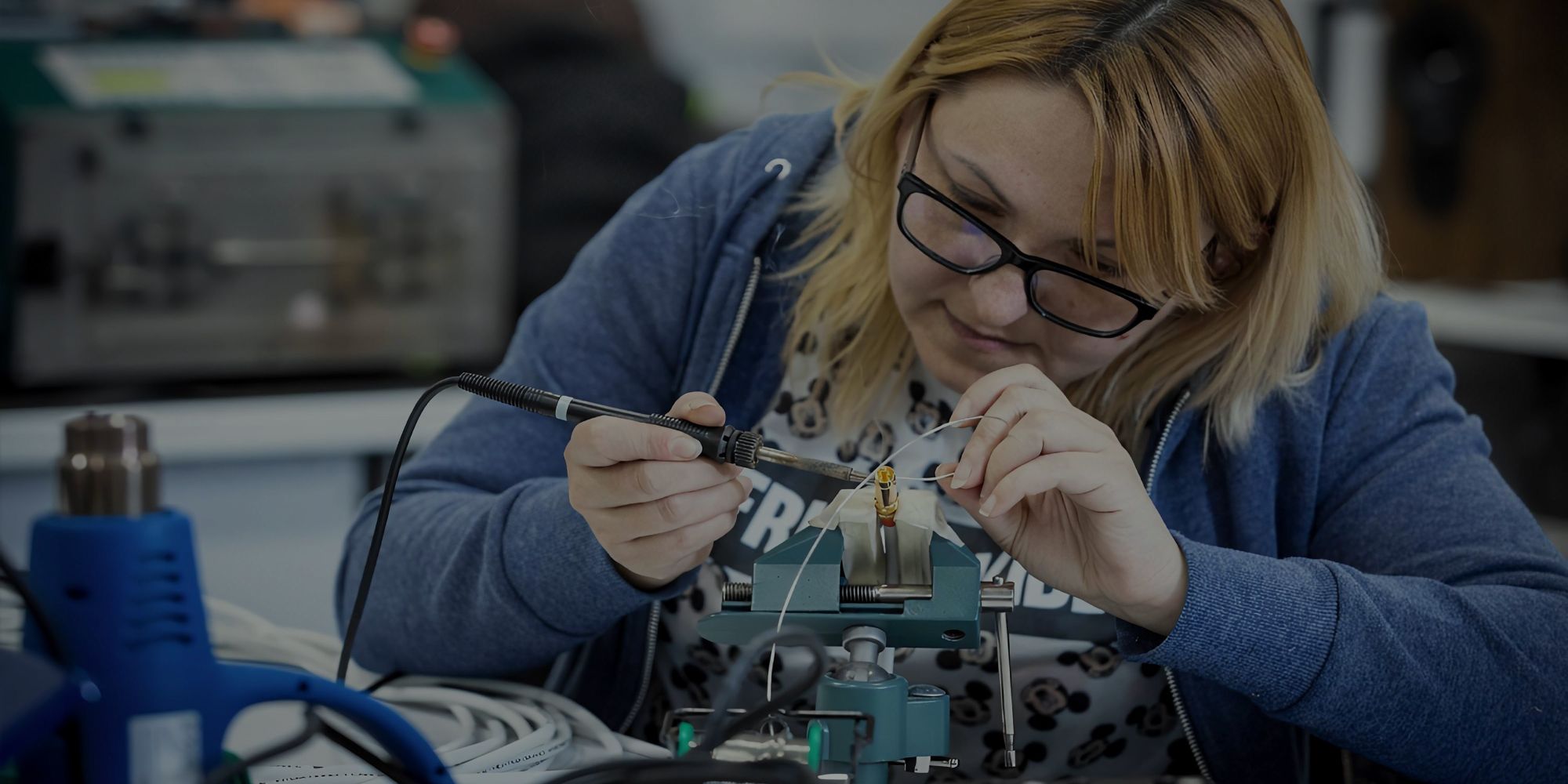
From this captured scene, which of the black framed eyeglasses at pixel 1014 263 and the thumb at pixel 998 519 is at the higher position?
the black framed eyeglasses at pixel 1014 263

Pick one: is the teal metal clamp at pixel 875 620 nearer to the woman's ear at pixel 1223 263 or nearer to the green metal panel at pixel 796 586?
the green metal panel at pixel 796 586

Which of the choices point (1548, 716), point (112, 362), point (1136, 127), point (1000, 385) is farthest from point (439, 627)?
point (112, 362)

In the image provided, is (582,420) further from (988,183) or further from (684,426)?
(988,183)

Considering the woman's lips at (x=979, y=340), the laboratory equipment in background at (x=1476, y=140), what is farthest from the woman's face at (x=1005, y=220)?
the laboratory equipment in background at (x=1476, y=140)

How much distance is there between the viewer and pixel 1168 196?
3.09 feet

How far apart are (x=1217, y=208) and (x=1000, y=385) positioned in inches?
8.6

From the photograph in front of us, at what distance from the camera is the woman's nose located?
98 cm

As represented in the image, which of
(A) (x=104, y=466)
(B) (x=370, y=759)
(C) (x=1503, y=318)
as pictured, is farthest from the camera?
(C) (x=1503, y=318)

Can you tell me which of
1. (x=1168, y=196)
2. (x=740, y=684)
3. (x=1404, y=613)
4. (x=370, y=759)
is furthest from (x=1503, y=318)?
(x=370, y=759)

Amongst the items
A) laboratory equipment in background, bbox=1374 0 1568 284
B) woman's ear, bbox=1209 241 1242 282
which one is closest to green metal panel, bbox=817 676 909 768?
woman's ear, bbox=1209 241 1242 282

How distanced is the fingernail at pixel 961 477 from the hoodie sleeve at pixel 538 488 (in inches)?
8.6

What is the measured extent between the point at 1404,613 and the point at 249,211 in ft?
5.50

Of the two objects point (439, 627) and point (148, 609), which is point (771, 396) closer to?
point (439, 627)

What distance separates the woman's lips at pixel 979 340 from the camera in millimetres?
1044
